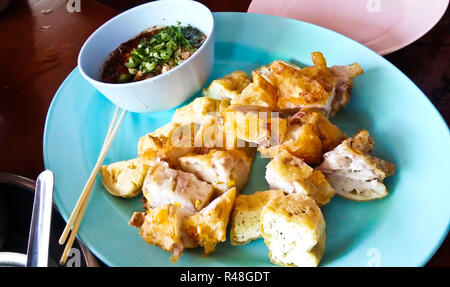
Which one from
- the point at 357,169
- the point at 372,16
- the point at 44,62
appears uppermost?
the point at 372,16

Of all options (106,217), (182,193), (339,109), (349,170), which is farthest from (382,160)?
(106,217)

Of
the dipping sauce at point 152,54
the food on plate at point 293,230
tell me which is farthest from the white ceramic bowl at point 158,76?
the food on plate at point 293,230

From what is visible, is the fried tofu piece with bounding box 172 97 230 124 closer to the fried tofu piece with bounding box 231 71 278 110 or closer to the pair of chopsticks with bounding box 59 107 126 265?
the fried tofu piece with bounding box 231 71 278 110

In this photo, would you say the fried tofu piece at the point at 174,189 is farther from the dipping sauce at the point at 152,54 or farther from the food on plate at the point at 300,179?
the dipping sauce at the point at 152,54

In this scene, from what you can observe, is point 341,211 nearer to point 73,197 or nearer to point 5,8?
point 73,197

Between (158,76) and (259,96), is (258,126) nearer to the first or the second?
(259,96)

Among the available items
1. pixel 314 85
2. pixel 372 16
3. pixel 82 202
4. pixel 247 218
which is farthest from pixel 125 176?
pixel 372 16
